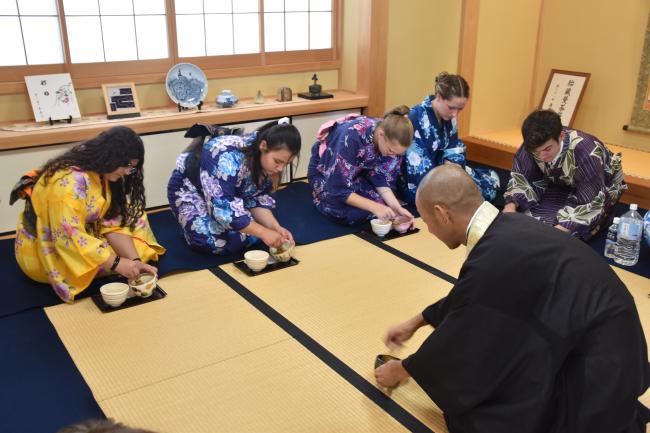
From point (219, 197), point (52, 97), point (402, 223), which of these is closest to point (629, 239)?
point (402, 223)

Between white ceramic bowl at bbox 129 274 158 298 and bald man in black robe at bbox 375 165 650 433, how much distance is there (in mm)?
1552

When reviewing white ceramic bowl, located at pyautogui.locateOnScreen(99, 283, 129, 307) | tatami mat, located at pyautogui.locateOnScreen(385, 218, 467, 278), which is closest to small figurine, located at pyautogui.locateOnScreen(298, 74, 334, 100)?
tatami mat, located at pyautogui.locateOnScreen(385, 218, 467, 278)

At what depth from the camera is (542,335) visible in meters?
1.68

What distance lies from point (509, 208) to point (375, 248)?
97 centimetres

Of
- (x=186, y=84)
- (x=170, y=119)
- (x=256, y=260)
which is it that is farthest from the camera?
(x=186, y=84)

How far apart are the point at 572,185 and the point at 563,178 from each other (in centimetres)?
7

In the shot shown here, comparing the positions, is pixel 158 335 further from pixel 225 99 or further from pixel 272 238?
pixel 225 99

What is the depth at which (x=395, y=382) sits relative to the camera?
7.36 feet

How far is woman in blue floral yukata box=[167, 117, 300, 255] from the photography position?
10.4 ft

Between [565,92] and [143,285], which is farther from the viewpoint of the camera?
[565,92]

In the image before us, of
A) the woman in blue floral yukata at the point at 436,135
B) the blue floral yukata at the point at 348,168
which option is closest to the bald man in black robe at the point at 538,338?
the blue floral yukata at the point at 348,168

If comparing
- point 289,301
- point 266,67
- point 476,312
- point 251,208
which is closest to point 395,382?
point 476,312

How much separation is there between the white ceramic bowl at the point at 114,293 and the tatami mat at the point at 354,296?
586 mm

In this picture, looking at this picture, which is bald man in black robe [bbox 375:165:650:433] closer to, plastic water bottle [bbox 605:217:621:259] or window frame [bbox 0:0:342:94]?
plastic water bottle [bbox 605:217:621:259]
